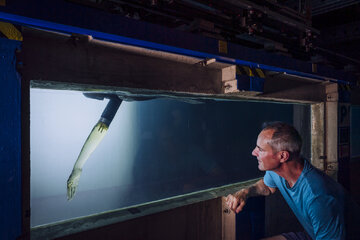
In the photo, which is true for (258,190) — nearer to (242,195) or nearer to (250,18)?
(242,195)

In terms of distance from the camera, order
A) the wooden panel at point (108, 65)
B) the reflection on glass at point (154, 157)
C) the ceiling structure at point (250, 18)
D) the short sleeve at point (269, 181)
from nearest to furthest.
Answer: the wooden panel at point (108, 65) → the ceiling structure at point (250, 18) → the short sleeve at point (269, 181) → the reflection on glass at point (154, 157)

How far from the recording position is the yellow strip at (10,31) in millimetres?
1388

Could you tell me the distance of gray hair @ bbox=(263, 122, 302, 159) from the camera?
2.17 m

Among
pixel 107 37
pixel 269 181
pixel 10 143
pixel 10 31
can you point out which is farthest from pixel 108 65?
pixel 269 181

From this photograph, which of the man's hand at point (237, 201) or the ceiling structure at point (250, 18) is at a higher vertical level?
the ceiling structure at point (250, 18)

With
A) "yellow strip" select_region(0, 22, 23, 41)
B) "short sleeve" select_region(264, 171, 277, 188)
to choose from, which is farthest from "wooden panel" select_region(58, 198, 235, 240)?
"yellow strip" select_region(0, 22, 23, 41)

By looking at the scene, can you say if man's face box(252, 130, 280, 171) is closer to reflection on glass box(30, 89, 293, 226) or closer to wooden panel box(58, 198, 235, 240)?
wooden panel box(58, 198, 235, 240)

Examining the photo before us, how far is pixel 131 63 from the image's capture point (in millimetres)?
2076

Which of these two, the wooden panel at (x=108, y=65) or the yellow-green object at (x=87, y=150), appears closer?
the wooden panel at (x=108, y=65)

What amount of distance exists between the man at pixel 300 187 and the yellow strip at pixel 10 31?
7.71ft

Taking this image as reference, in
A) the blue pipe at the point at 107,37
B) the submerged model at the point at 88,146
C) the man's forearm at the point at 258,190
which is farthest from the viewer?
the submerged model at the point at 88,146

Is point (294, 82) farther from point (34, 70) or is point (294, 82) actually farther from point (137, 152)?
point (137, 152)

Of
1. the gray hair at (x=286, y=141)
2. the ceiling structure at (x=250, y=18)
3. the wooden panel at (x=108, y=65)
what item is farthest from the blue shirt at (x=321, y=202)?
the ceiling structure at (x=250, y=18)

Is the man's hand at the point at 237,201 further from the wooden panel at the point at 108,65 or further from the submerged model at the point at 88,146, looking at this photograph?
the submerged model at the point at 88,146
